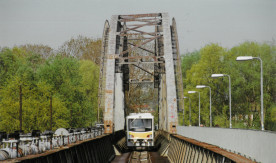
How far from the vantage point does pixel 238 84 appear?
69312 mm

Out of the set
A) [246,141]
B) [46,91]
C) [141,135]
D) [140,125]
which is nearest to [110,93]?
[140,125]

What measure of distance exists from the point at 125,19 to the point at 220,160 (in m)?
35.4

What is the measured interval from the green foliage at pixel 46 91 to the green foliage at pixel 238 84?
18052 mm

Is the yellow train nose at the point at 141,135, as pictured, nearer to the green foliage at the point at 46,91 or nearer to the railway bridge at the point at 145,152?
the railway bridge at the point at 145,152

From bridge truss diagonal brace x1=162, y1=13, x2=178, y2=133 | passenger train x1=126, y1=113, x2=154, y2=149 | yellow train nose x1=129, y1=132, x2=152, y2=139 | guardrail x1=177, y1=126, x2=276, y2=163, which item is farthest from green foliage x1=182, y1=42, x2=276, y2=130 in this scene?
guardrail x1=177, y1=126, x2=276, y2=163

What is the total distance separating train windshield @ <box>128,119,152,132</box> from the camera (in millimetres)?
38812

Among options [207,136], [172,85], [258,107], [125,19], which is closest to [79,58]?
[258,107]

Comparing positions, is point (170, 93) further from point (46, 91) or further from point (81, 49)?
point (81, 49)

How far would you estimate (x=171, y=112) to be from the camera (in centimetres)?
3494

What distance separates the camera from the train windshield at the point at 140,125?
38.8 m

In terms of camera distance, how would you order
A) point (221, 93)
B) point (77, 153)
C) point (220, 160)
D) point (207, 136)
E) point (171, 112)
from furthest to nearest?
point (221, 93)
point (171, 112)
point (207, 136)
point (77, 153)
point (220, 160)

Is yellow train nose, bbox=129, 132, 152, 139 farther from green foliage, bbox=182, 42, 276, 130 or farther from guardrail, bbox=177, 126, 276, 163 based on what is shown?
green foliage, bbox=182, 42, 276, 130

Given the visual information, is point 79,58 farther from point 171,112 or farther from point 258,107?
point 171,112

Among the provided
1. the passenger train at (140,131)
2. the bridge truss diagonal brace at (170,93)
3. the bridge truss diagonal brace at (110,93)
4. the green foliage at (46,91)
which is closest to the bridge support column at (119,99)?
the passenger train at (140,131)
